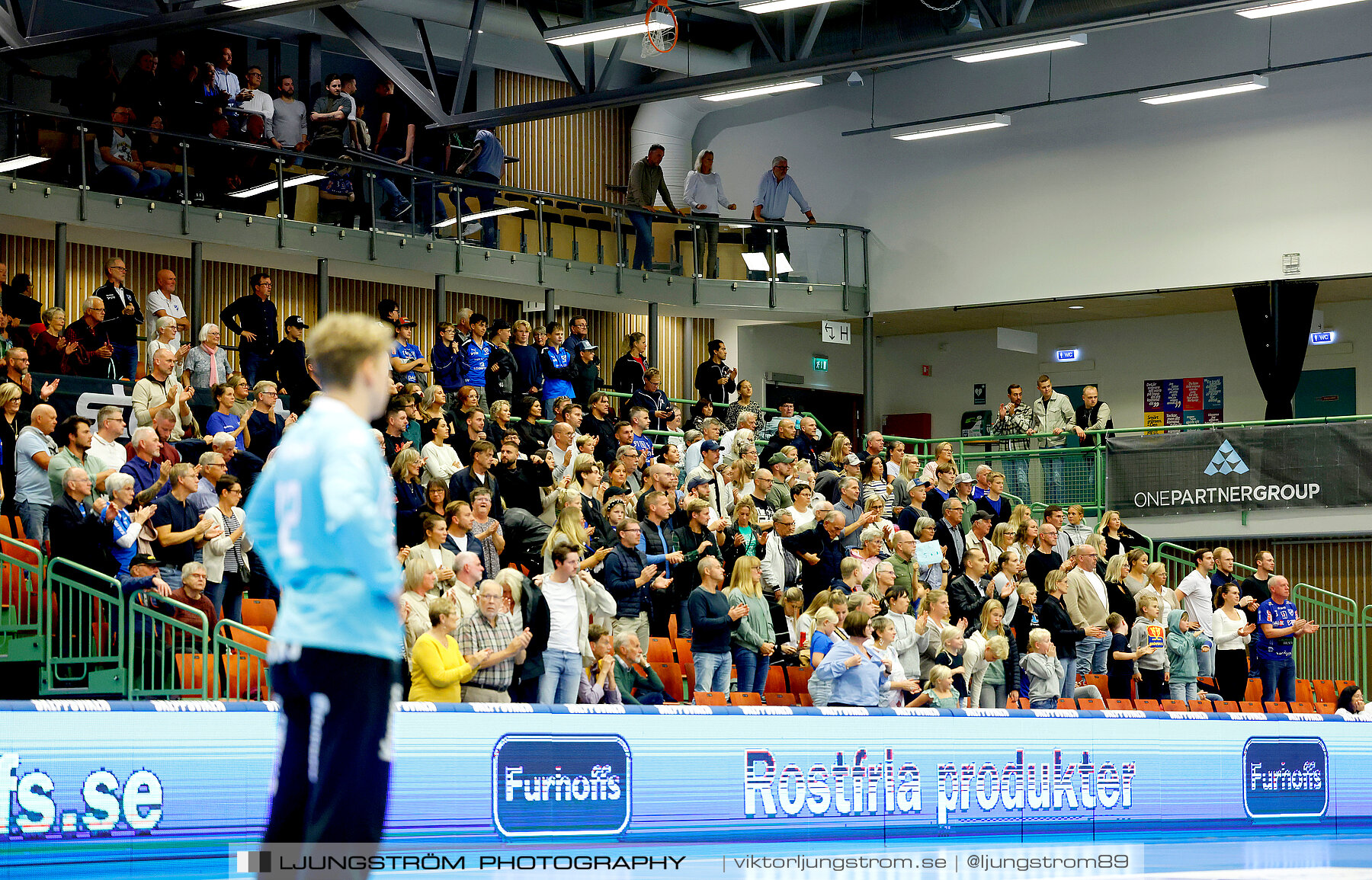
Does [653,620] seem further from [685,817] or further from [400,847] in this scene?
[400,847]

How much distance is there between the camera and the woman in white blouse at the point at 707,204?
2233cm

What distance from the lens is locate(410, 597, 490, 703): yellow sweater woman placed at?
28.0ft

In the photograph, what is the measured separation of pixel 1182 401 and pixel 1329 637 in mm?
6038

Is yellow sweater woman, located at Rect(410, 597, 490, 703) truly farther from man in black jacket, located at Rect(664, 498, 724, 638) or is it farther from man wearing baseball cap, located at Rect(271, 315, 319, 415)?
man wearing baseball cap, located at Rect(271, 315, 319, 415)

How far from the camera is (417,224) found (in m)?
19.3

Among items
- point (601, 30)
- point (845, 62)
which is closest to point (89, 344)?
point (601, 30)

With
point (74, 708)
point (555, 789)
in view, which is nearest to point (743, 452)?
point (555, 789)

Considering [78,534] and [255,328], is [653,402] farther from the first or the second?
[78,534]

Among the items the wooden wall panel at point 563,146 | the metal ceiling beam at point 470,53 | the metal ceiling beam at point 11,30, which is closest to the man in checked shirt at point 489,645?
the metal ceiling beam at point 11,30

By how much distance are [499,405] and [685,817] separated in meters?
6.22

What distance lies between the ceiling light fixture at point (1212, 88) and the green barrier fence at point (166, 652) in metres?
16.0

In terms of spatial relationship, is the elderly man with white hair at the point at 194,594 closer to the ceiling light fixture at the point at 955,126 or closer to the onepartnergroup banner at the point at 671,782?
the onepartnergroup banner at the point at 671,782

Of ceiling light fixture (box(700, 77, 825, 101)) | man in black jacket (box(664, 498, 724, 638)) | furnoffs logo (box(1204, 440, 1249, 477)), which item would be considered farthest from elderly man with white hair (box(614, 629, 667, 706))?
furnoffs logo (box(1204, 440, 1249, 477))

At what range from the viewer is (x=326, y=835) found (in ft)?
11.2
